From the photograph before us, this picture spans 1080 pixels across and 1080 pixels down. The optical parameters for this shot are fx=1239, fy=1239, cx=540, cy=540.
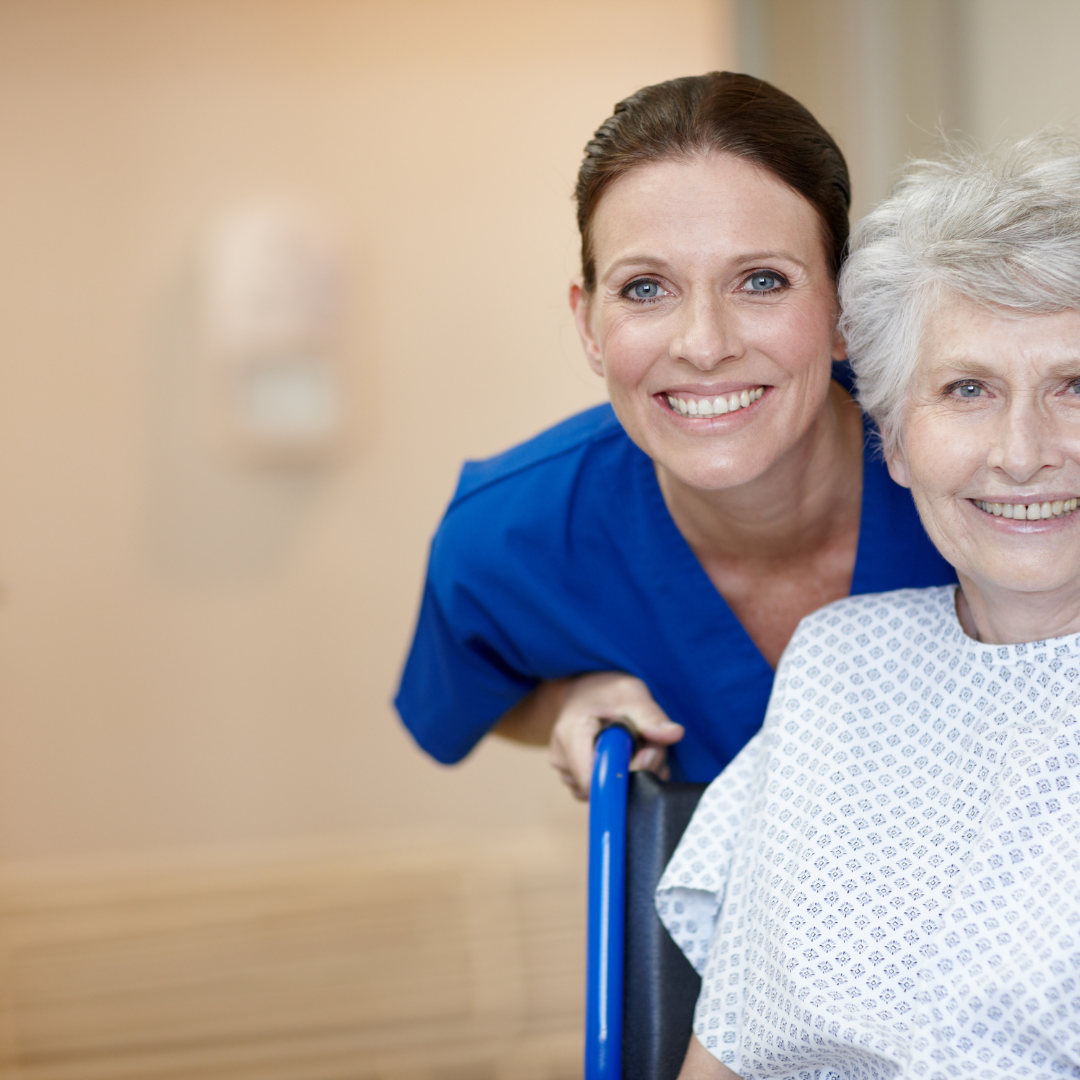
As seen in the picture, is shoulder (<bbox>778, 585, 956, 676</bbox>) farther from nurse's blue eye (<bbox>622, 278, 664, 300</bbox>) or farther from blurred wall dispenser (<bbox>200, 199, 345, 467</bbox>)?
blurred wall dispenser (<bbox>200, 199, 345, 467</bbox>)

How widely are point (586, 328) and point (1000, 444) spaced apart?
1.60 feet

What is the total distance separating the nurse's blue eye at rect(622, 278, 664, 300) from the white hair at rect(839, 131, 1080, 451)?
6.5 inches

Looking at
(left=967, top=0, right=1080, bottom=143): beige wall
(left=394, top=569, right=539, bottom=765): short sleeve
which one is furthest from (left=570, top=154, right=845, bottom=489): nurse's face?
(left=967, top=0, right=1080, bottom=143): beige wall

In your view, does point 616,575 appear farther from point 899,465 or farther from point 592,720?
point 899,465

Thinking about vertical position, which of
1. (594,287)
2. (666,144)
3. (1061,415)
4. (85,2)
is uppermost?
(85,2)

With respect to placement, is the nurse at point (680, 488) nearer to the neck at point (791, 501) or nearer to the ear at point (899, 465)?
the neck at point (791, 501)

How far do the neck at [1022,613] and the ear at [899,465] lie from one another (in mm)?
96

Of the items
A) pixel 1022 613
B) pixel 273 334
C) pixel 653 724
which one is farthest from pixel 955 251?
pixel 273 334

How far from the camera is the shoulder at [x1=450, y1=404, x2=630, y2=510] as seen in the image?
4.56ft

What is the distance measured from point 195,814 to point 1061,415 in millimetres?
2474

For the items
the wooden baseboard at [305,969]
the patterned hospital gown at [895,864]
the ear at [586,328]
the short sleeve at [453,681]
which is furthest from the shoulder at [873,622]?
the wooden baseboard at [305,969]

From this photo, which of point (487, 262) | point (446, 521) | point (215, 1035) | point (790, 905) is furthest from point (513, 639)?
point (487, 262)

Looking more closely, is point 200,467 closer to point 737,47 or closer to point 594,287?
point 737,47

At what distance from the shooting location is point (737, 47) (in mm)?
2828
